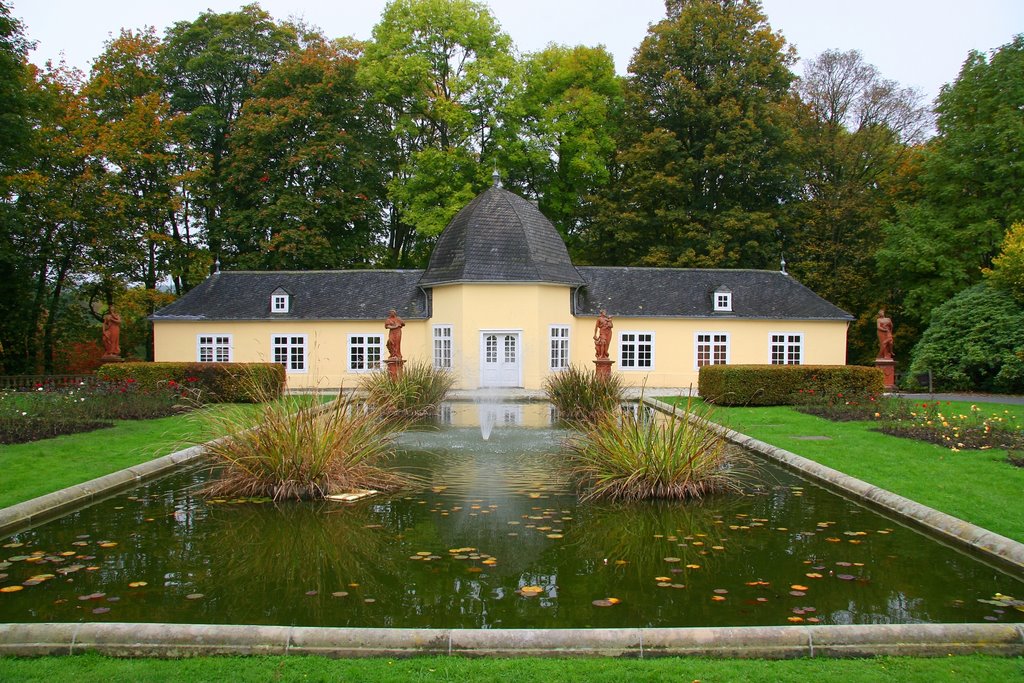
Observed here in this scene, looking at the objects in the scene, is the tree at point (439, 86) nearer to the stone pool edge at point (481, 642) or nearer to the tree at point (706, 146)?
the tree at point (706, 146)

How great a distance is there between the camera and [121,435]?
12.5 meters

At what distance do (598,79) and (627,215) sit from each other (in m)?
6.27

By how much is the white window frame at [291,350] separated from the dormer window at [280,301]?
33.0 inches

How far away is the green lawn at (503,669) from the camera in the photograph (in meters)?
3.85

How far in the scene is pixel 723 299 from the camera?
27.2m

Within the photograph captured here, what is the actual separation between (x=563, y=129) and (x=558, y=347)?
11.0m

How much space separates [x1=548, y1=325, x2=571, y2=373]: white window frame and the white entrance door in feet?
3.91

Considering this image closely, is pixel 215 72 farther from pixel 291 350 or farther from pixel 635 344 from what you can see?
pixel 635 344

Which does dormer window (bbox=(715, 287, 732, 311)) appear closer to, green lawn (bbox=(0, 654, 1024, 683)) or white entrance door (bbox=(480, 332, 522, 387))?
white entrance door (bbox=(480, 332, 522, 387))

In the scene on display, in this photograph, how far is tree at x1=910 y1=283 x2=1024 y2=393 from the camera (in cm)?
2377

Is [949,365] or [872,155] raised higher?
[872,155]

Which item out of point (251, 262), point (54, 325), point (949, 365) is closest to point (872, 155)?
point (949, 365)

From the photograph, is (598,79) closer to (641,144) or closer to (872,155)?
(641,144)

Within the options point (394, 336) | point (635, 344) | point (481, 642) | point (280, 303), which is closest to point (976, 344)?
point (635, 344)
